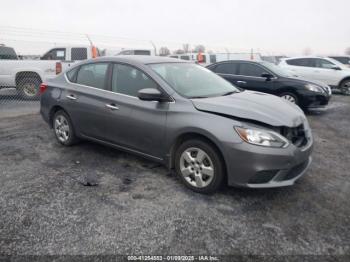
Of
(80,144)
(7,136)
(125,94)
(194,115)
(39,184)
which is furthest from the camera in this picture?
(7,136)

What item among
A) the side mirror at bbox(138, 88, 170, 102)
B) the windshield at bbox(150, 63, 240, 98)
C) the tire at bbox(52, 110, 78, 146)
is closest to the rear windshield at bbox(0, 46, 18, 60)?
the tire at bbox(52, 110, 78, 146)

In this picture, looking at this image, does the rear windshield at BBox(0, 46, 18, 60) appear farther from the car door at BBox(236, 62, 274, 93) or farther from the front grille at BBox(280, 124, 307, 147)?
the front grille at BBox(280, 124, 307, 147)

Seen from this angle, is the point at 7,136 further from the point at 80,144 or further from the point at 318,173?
the point at 318,173

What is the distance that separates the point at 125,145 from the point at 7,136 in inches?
123

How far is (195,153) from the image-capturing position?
3512 mm

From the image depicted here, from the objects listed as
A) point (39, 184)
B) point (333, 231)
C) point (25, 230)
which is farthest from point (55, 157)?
point (333, 231)

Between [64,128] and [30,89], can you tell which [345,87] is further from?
[30,89]

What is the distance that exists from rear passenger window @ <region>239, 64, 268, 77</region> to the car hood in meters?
4.78

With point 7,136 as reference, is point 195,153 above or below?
above

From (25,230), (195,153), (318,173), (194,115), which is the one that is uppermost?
(194,115)

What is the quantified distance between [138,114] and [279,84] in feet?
18.1

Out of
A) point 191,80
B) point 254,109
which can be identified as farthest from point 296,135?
point 191,80

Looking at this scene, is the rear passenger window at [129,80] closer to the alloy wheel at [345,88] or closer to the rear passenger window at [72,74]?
the rear passenger window at [72,74]

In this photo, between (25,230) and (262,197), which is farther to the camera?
(262,197)
